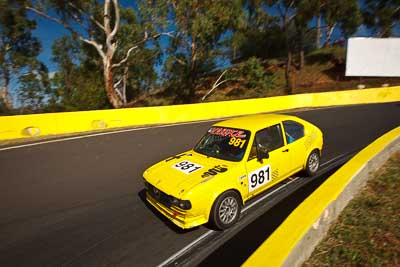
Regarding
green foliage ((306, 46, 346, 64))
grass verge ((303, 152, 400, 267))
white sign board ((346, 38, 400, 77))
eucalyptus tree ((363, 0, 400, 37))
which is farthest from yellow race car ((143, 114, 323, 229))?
eucalyptus tree ((363, 0, 400, 37))

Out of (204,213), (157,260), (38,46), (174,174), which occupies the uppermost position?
(38,46)

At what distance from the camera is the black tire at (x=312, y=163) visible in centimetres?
590

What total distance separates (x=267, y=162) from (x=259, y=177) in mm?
335

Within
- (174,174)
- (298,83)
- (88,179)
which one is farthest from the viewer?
(298,83)

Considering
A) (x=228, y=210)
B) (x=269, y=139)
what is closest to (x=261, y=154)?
(x=269, y=139)

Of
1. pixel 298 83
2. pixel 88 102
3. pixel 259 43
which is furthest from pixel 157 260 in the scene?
pixel 259 43

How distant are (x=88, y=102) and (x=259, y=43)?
1351 inches

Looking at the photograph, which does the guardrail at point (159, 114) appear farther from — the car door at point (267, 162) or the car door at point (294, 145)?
the car door at point (267, 162)

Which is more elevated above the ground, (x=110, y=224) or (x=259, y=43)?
(x=259, y=43)

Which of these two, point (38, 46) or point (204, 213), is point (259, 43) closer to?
point (38, 46)

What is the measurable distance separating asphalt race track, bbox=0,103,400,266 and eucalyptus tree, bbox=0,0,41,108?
2064 cm

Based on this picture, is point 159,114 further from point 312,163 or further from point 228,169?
point 228,169

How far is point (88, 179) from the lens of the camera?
6.65 m

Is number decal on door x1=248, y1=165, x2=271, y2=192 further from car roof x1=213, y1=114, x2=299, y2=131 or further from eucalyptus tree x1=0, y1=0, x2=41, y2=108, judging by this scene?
eucalyptus tree x1=0, y1=0, x2=41, y2=108
